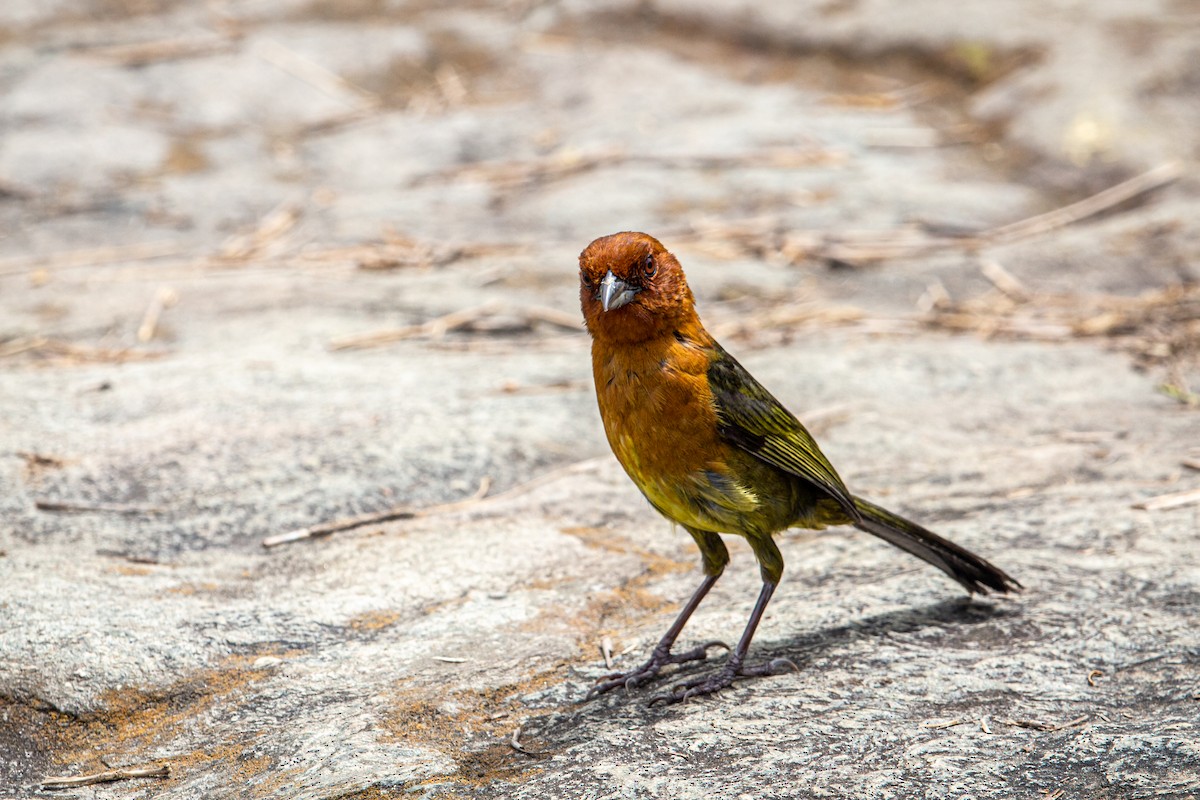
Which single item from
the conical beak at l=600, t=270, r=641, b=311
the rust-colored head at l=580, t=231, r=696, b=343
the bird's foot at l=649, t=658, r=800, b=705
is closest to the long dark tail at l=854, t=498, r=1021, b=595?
the bird's foot at l=649, t=658, r=800, b=705

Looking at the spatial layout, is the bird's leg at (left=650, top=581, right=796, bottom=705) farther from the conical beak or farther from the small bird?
the conical beak

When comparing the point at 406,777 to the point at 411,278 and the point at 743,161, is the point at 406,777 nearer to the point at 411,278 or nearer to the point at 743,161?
the point at 411,278

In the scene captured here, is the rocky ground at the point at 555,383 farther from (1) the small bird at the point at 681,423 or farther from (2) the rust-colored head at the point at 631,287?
(2) the rust-colored head at the point at 631,287

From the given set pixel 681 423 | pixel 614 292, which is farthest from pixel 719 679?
pixel 614 292

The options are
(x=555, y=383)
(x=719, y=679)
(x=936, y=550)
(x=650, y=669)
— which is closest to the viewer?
(x=719, y=679)

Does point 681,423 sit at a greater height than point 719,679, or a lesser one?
greater

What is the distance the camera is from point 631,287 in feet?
11.9

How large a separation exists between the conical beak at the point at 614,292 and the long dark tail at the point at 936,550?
1.05 m

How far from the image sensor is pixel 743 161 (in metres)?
9.74

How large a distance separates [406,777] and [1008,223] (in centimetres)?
706

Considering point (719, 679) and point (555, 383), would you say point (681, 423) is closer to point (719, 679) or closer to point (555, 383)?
point (719, 679)

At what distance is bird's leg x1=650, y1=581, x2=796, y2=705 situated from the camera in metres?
3.51

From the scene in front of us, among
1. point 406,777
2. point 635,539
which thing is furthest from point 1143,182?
point 406,777

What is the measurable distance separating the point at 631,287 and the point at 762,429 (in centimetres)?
59
